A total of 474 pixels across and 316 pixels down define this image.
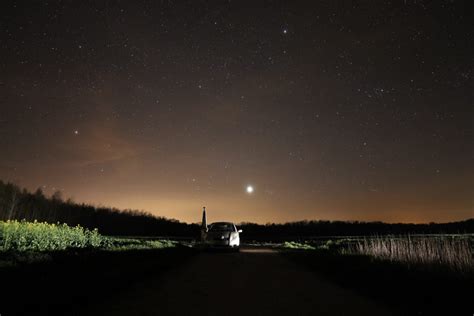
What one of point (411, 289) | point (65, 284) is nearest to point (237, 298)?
point (65, 284)

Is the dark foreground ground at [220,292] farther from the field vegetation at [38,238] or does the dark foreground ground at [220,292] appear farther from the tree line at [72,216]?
the tree line at [72,216]

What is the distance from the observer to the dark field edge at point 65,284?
5757mm

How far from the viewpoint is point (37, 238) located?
1561 cm

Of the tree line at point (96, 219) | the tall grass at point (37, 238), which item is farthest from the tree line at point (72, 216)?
the tall grass at point (37, 238)

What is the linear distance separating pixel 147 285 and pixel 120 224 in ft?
286

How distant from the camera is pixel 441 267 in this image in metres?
11.1

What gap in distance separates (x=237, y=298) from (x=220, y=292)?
833 mm

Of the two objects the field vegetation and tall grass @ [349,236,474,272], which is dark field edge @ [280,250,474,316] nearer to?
tall grass @ [349,236,474,272]

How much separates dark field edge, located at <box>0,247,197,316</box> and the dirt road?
41 cm

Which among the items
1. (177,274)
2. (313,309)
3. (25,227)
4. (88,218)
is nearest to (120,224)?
(88,218)

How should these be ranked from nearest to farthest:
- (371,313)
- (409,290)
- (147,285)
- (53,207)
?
(371,313) → (409,290) → (147,285) → (53,207)

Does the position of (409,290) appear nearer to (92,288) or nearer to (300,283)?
(300,283)

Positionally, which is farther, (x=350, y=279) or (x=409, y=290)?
(x=350, y=279)

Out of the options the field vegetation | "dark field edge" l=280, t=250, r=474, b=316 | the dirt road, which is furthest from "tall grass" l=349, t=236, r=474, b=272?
the field vegetation
